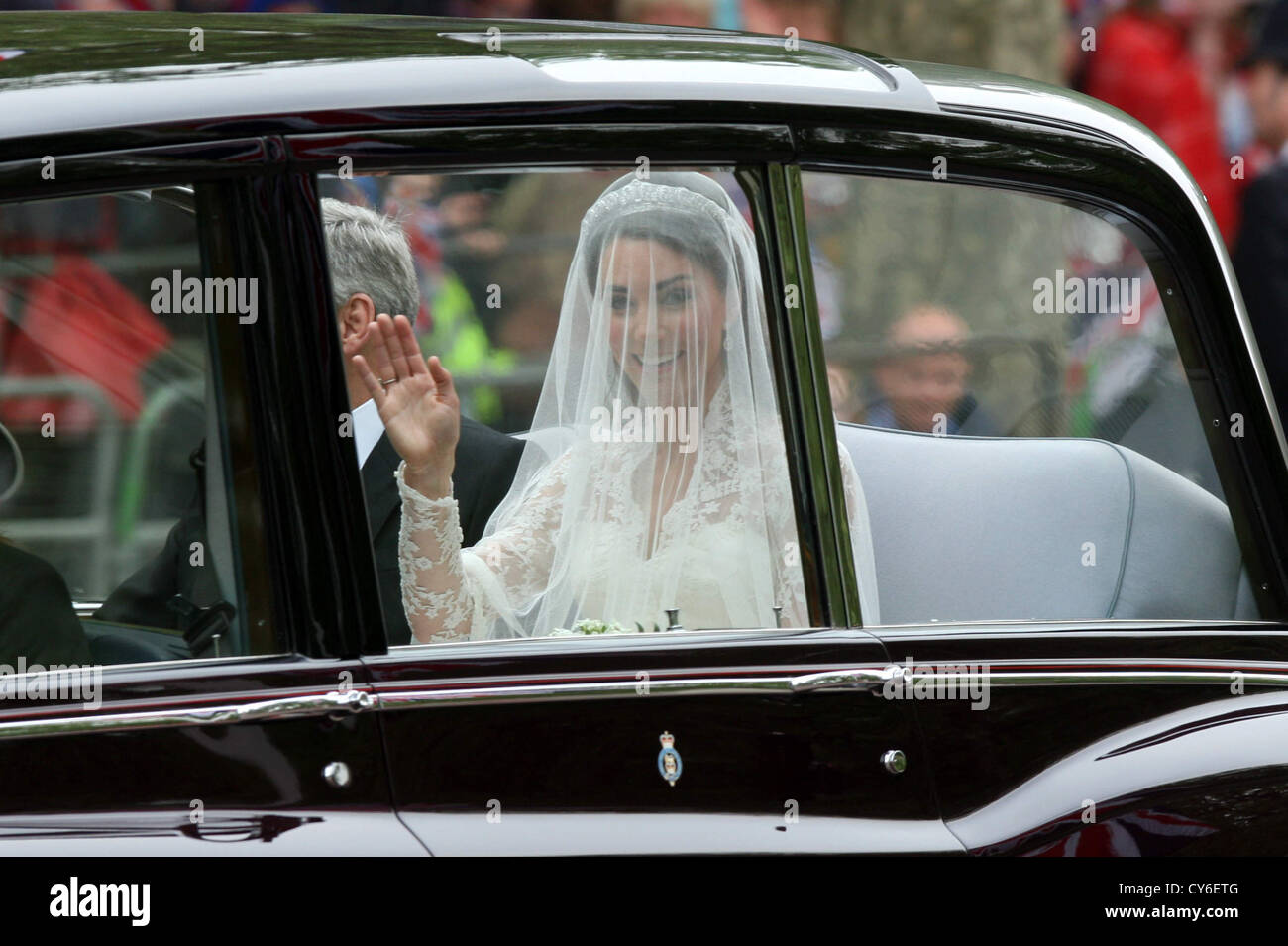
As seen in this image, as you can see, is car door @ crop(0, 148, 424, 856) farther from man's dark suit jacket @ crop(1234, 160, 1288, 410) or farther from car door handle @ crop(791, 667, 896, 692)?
man's dark suit jacket @ crop(1234, 160, 1288, 410)

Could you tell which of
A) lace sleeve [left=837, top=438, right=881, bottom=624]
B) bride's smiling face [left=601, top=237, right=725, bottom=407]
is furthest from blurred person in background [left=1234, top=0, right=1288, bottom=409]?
bride's smiling face [left=601, top=237, right=725, bottom=407]

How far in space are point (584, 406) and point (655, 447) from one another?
113mm

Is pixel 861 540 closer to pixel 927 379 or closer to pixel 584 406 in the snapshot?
pixel 927 379

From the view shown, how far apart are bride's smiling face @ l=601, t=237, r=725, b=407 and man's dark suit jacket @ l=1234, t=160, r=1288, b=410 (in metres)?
3.59

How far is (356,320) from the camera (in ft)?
6.99

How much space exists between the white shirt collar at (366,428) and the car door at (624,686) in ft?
0.45

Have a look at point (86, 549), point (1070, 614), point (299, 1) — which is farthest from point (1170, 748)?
point (299, 1)

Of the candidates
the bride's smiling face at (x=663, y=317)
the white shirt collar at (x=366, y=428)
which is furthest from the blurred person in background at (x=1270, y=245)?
the white shirt collar at (x=366, y=428)

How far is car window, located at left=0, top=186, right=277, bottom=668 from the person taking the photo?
191 centimetres

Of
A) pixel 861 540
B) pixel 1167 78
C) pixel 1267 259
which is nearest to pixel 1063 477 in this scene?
pixel 861 540
